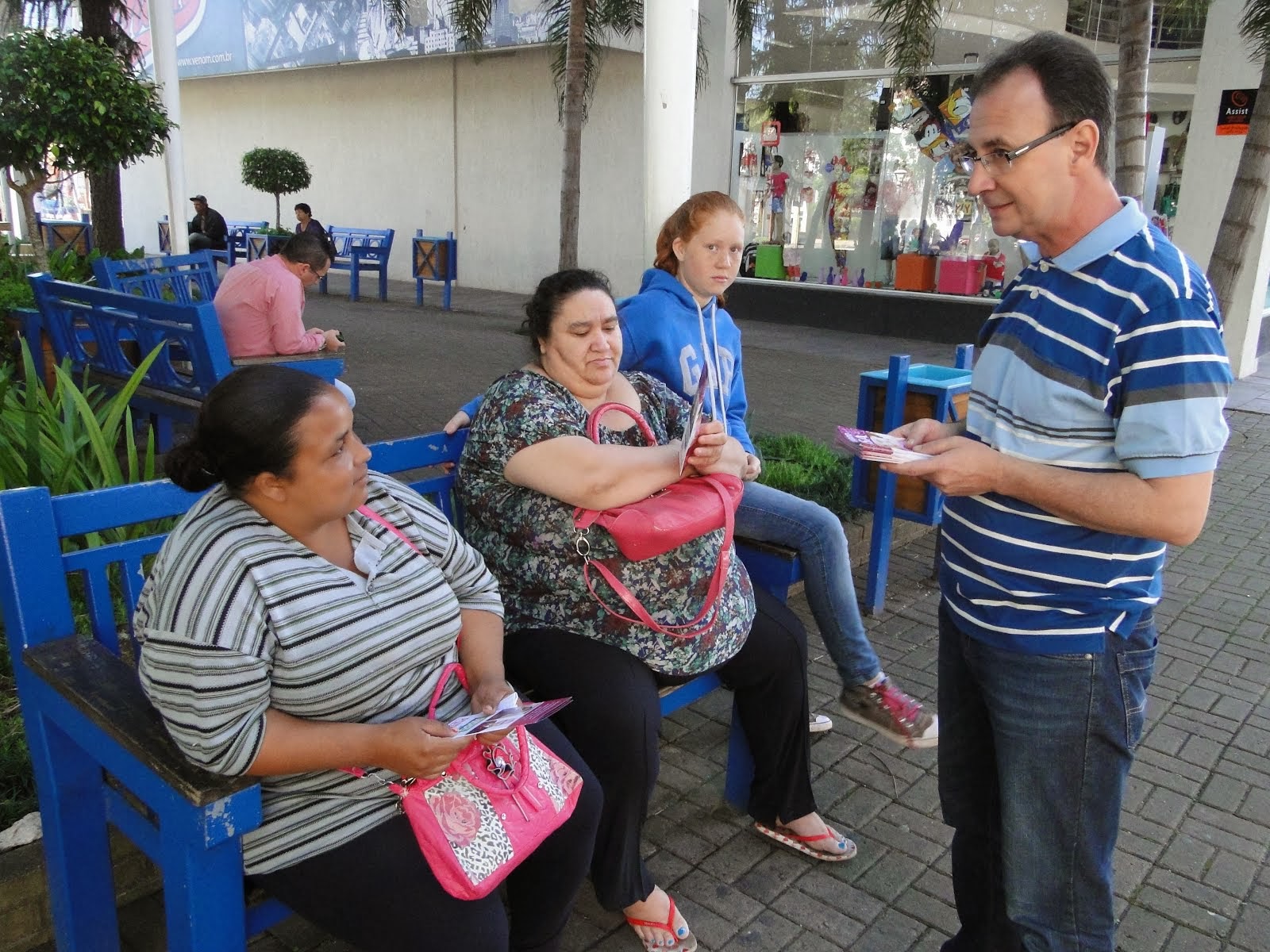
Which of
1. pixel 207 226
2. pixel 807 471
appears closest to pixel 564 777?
pixel 807 471

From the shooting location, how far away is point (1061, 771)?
5.90ft

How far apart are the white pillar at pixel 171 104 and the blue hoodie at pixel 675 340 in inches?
233

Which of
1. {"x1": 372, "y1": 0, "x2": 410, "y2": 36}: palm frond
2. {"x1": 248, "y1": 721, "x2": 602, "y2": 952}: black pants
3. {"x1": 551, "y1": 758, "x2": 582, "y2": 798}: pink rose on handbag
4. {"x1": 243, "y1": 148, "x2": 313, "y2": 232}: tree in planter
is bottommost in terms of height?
{"x1": 248, "y1": 721, "x2": 602, "y2": 952}: black pants

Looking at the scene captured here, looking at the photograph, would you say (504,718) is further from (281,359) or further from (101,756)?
(281,359)

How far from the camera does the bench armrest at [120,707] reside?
1587 mm

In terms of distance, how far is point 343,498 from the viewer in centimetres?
186

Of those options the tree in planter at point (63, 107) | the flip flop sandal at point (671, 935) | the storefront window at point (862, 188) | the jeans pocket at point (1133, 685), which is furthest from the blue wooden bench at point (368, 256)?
the jeans pocket at point (1133, 685)

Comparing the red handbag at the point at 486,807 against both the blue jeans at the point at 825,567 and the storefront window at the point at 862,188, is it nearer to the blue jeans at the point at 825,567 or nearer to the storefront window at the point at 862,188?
the blue jeans at the point at 825,567

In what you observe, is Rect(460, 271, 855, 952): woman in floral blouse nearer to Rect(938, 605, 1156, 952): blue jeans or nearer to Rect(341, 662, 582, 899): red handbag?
Rect(341, 662, 582, 899): red handbag

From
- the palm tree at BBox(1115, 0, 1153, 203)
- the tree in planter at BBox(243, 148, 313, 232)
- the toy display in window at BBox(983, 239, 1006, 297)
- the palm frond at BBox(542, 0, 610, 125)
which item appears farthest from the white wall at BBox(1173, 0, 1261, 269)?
the tree in planter at BBox(243, 148, 313, 232)

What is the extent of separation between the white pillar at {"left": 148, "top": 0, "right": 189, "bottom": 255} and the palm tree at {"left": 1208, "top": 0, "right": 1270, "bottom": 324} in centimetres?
817

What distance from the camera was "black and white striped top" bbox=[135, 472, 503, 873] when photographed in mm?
1645

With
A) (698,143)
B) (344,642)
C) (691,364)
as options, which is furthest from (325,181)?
(344,642)

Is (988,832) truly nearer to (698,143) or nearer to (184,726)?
(184,726)
